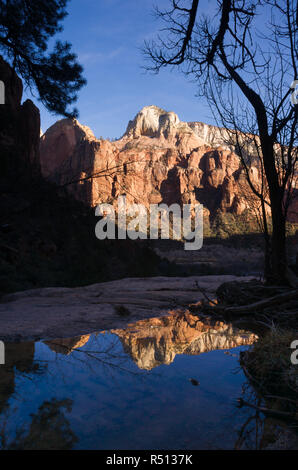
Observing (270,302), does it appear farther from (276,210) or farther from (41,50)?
(41,50)

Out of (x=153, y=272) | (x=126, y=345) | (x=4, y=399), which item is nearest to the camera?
(x=4, y=399)

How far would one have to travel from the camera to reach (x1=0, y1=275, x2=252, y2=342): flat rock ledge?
3.90 metres

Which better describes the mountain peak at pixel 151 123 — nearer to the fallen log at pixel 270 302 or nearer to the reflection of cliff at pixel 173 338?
the fallen log at pixel 270 302

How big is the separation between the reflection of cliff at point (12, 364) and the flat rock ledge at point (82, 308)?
0.32 meters

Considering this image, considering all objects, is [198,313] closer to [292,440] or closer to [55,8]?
[292,440]

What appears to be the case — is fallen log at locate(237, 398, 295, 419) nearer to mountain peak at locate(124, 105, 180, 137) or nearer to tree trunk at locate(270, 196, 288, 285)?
tree trunk at locate(270, 196, 288, 285)

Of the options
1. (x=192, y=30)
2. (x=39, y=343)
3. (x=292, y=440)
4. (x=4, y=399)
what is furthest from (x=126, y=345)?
(x=192, y=30)

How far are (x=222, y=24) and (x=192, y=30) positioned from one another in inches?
17.6

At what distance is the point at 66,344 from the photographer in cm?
332

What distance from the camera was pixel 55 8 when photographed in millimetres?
6289

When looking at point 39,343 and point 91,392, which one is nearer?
point 91,392

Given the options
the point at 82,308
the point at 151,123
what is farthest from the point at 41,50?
the point at 151,123

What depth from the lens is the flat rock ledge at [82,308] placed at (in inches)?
154

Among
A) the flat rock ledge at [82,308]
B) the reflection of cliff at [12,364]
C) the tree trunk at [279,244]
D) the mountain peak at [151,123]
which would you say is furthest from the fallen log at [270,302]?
the mountain peak at [151,123]
